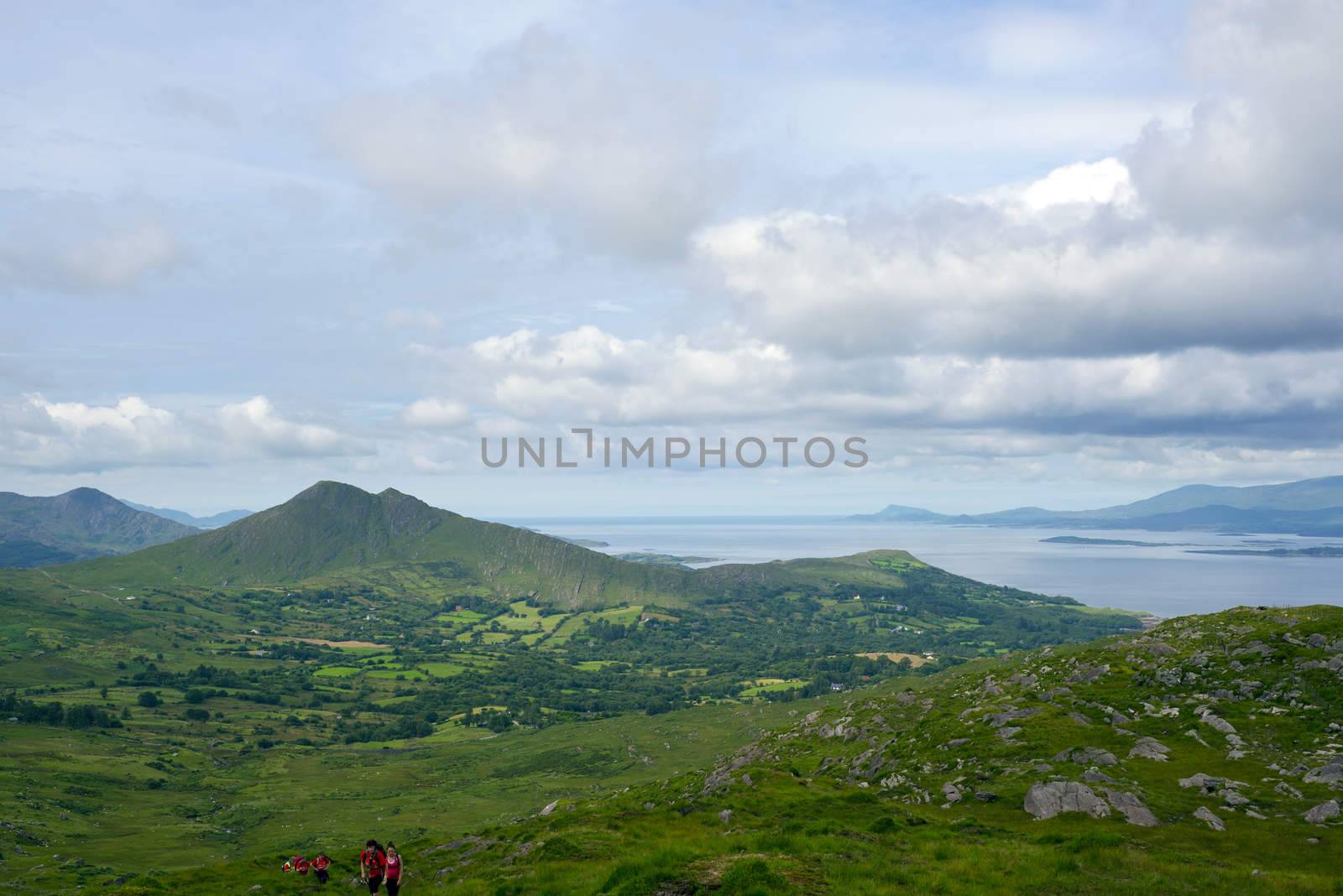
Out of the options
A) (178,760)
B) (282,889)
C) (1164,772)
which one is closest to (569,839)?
(282,889)

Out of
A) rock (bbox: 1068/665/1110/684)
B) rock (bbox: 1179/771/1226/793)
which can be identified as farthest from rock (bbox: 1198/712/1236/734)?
rock (bbox: 1068/665/1110/684)

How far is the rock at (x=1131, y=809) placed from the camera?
1280 inches

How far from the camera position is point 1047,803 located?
3566 centimetres

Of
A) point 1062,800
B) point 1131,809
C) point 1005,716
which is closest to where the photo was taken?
point 1131,809

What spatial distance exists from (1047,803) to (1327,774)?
12.6 metres

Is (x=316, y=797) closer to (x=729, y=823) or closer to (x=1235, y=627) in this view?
(x=729, y=823)

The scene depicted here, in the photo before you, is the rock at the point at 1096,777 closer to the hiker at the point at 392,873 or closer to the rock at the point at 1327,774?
the rock at the point at 1327,774

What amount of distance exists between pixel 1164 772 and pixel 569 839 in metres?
30.3

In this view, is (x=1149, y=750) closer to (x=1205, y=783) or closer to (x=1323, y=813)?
(x=1205, y=783)

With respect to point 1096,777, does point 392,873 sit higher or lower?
lower

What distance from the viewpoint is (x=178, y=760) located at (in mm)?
186000

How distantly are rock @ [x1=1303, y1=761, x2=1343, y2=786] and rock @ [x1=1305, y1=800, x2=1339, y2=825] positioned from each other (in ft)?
9.38

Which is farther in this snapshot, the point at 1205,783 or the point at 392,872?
the point at 1205,783

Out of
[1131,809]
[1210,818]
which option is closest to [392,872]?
[1131,809]
